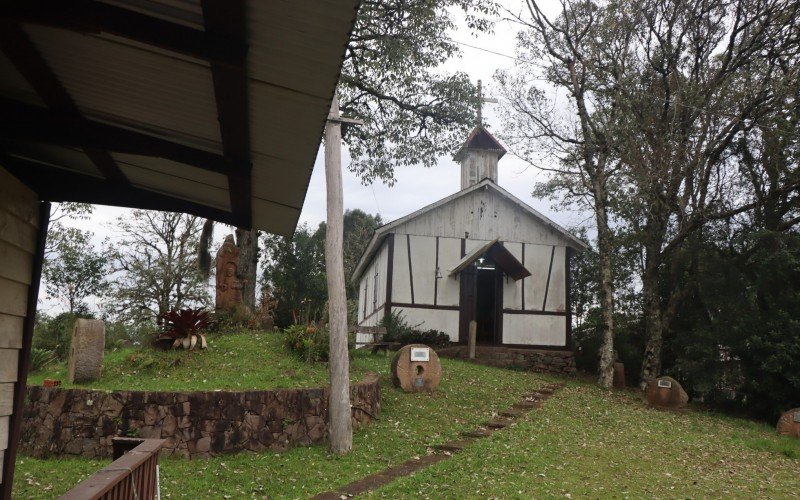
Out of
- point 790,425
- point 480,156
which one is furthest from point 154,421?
point 480,156

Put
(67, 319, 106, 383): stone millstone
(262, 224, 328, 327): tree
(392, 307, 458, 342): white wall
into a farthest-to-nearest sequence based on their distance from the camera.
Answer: (262, 224, 328, 327): tree → (392, 307, 458, 342): white wall → (67, 319, 106, 383): stone millstone

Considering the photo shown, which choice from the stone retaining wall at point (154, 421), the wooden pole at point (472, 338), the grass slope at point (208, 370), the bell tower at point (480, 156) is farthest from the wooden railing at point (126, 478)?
the bell tower at point (480, 156)

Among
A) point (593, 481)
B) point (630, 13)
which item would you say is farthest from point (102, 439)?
point (630, 13)

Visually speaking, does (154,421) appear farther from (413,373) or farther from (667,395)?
(667,395)

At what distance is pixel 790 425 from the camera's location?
1396cm

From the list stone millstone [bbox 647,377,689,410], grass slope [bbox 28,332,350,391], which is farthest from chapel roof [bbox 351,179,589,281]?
grass slope [bbox 28,332,350,391]

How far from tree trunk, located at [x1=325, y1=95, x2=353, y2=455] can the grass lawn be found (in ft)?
1.26

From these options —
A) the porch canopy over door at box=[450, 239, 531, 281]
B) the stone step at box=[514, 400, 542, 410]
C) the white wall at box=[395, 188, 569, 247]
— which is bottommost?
the stone step at box=[514, 400, 542, 410]

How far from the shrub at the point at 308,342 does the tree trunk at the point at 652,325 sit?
37.5 feet

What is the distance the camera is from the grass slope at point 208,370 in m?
10.5

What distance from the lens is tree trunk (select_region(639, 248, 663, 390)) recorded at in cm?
2014

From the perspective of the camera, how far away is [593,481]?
341 inches

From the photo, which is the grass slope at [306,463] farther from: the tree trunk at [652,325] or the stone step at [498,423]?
the tree trunk at [652,325]

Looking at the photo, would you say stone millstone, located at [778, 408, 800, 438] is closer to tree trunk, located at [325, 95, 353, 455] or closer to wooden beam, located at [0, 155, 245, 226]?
tree trunk, located at [325, 95, 353, 455]
